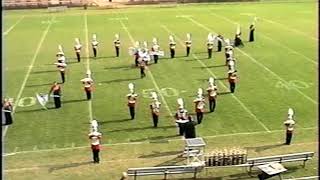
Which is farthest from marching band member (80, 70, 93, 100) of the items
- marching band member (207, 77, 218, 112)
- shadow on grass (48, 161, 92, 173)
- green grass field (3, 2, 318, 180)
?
shadow on grass (48, 161, 92, 173)

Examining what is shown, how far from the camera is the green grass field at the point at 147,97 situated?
37.6 ft

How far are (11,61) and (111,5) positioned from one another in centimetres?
2275

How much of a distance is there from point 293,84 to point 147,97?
4.88 metres

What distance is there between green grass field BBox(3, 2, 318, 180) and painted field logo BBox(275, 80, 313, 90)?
0.11 feet

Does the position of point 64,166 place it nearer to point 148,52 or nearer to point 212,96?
point 212,96

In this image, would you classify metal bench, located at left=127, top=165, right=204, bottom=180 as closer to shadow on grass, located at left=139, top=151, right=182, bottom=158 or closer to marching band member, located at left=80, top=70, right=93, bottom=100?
shadow on grass, located at left=139, top=151, right=182, bottom=158

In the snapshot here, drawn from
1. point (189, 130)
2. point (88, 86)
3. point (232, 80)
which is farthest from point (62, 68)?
point (189, 130)

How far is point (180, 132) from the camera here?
1277 cm

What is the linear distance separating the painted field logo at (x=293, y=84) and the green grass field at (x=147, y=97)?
0.11 ft

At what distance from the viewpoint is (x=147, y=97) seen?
16.1 metres

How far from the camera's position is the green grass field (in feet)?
37.6

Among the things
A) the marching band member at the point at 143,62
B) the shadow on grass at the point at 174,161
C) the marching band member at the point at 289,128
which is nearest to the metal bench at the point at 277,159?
the marching band member at the point at 289,128

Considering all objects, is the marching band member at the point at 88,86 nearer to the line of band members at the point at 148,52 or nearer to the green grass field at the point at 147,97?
the green grass field at the point at 147,97

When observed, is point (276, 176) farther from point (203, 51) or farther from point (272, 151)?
point (203, 51)
